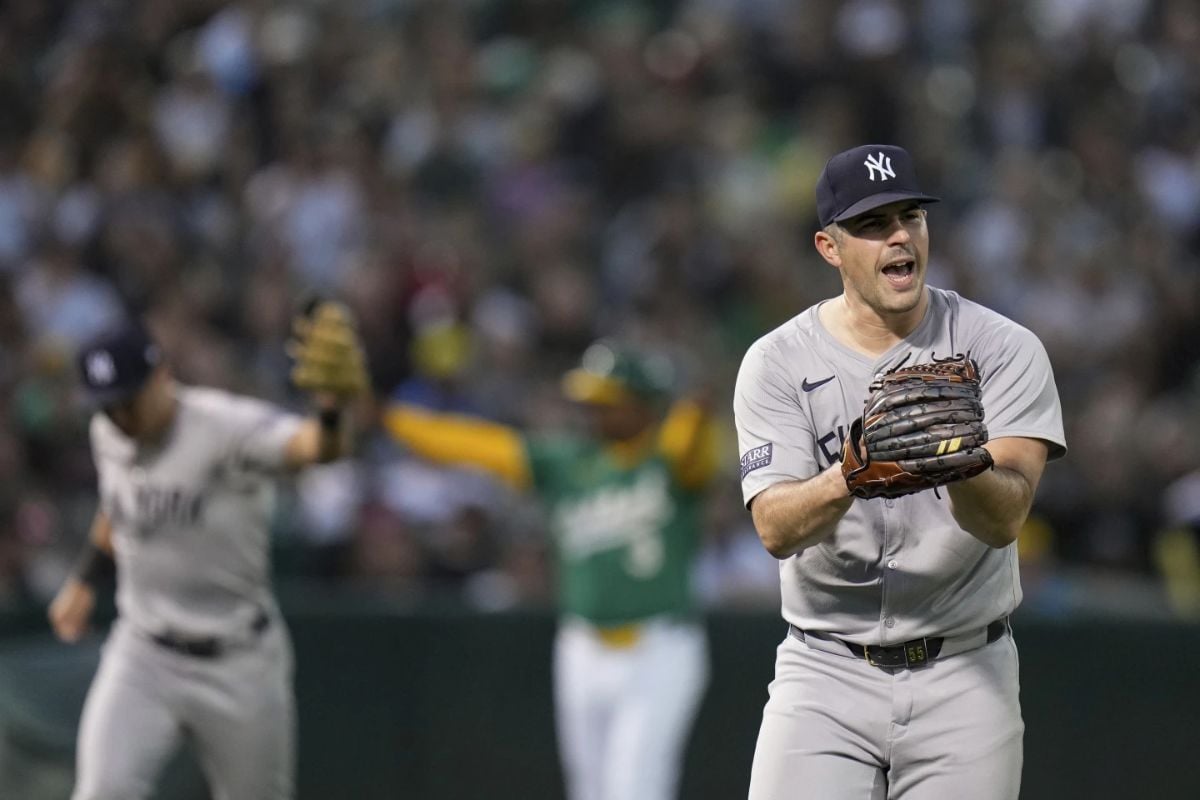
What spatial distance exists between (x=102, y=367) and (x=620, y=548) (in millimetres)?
2732

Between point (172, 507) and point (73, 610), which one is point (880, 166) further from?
point (73, 610)

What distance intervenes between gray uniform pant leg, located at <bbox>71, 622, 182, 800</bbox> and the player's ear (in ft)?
10.1

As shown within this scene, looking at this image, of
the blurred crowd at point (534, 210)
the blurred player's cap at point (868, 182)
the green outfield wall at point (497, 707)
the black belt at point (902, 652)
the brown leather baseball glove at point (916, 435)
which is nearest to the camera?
the brown leather baseball glove at point (916, 435)

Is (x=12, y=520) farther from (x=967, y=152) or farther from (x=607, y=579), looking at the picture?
(x=967, y=152)

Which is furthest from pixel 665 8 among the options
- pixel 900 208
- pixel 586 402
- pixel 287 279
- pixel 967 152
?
pixel 900 208

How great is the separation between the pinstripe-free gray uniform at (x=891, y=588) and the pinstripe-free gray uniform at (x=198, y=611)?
2.53 metres

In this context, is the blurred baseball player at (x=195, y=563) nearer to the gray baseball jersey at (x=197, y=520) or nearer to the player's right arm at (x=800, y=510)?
the gray baseball jersey at (x=197, y=520)

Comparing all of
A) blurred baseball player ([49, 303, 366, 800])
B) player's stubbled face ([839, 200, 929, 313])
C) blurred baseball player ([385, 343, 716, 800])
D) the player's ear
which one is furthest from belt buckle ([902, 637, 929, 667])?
blurred baseball player ([385, 343, 716, 800])

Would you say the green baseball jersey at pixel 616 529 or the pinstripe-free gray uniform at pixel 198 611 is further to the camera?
the green baseball jersey at pixel 616 529

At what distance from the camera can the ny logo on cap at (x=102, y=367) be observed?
6121 mm

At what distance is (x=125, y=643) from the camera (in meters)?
6.41

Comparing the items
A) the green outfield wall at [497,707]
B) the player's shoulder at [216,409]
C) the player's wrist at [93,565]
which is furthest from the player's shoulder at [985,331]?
the green outfield wall at [497,707]

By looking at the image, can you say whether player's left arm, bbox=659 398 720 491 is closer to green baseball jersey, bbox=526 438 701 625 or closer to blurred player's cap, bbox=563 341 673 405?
green baseball jersey, bbox=526 438 701 625

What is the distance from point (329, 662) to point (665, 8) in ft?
20.6
